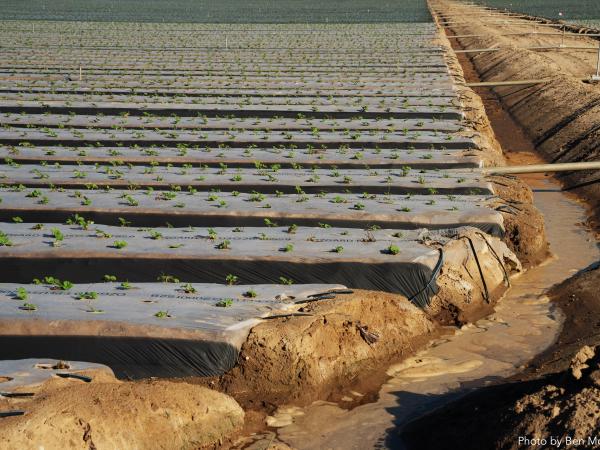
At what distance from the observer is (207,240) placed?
28.1ft

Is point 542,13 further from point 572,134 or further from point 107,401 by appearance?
point 107,401

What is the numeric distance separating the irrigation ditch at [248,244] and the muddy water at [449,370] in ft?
0.22

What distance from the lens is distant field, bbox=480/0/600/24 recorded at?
48750mm

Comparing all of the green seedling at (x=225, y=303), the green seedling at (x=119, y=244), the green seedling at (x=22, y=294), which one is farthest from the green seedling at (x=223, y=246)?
the green seedling at (x=22, y=294)

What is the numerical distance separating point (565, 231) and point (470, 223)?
8.98 ft

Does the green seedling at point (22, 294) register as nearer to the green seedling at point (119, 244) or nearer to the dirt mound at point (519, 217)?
the green seedling at point (119, 244)

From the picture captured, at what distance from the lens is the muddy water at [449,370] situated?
621 centimetres

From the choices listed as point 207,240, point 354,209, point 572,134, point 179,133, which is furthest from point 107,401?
point 572,134

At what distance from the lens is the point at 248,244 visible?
8414 millimetres

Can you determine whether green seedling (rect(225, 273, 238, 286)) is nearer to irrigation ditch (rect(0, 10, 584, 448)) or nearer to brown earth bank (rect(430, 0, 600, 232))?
irrigation ditch (rect(0, 10, 584, 448))

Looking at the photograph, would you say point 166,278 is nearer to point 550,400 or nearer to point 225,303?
point 225,303

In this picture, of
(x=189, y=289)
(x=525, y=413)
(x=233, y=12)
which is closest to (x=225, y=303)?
(x=189, y=289)

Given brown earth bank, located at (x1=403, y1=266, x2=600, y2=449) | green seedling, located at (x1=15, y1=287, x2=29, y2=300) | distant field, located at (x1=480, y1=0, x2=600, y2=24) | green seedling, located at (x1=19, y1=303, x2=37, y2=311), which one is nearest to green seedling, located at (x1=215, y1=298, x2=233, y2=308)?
green seedling, located at (x1=19, y1=303, x2=37, y2=311)

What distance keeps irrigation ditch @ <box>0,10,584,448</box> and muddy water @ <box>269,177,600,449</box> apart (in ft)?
0.22
